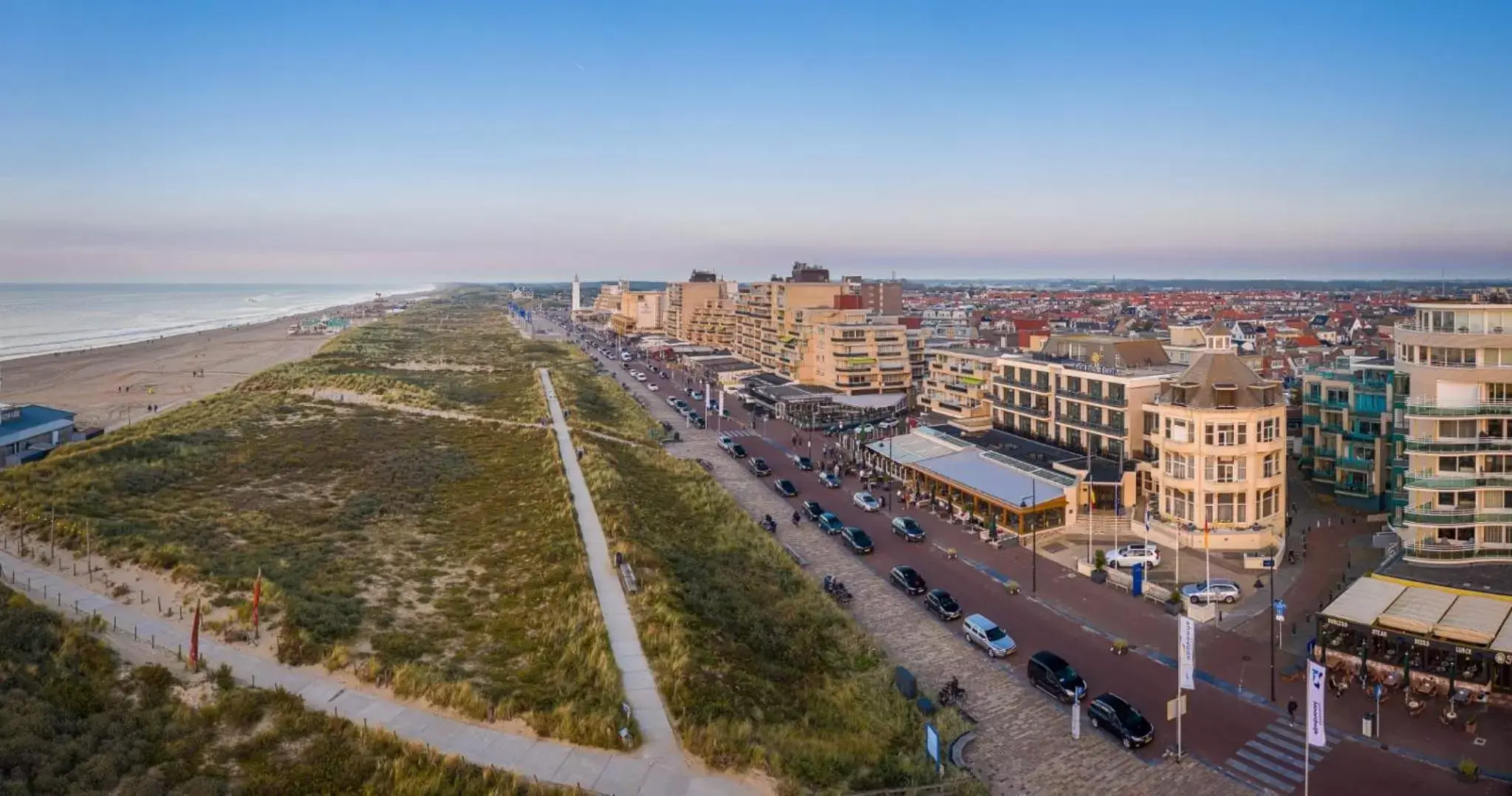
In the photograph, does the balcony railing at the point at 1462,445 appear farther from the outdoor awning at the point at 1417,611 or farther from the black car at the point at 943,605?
the black car at the point at 943,605

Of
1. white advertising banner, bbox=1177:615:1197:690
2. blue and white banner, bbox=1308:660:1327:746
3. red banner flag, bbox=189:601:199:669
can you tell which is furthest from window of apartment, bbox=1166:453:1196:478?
red banner flag, bbox=189:601:199:669

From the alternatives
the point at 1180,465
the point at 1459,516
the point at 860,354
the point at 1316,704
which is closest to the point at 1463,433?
the point at 1459,516

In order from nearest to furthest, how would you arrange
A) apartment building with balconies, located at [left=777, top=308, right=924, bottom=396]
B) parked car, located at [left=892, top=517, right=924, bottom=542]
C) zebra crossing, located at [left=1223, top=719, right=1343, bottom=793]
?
zebra crossing, located at [left=1223, top=719, right=1343, bottom=793], parked car, located at [left=892, top=517, right=924, bottom=542], apartment building with balconies, located at [left=777, top=308, right=924, bottom=396]

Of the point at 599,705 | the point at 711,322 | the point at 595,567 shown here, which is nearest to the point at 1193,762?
the point at 599,705

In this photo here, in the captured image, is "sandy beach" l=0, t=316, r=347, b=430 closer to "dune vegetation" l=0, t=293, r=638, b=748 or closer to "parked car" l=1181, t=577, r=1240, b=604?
"dune vegetation" l=0, t=293, r=638, b=748

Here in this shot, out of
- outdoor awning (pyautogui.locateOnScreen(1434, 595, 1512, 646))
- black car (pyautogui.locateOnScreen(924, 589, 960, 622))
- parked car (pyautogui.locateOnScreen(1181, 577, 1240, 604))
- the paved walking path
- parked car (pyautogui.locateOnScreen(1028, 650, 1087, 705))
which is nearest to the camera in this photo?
the paved walking path
